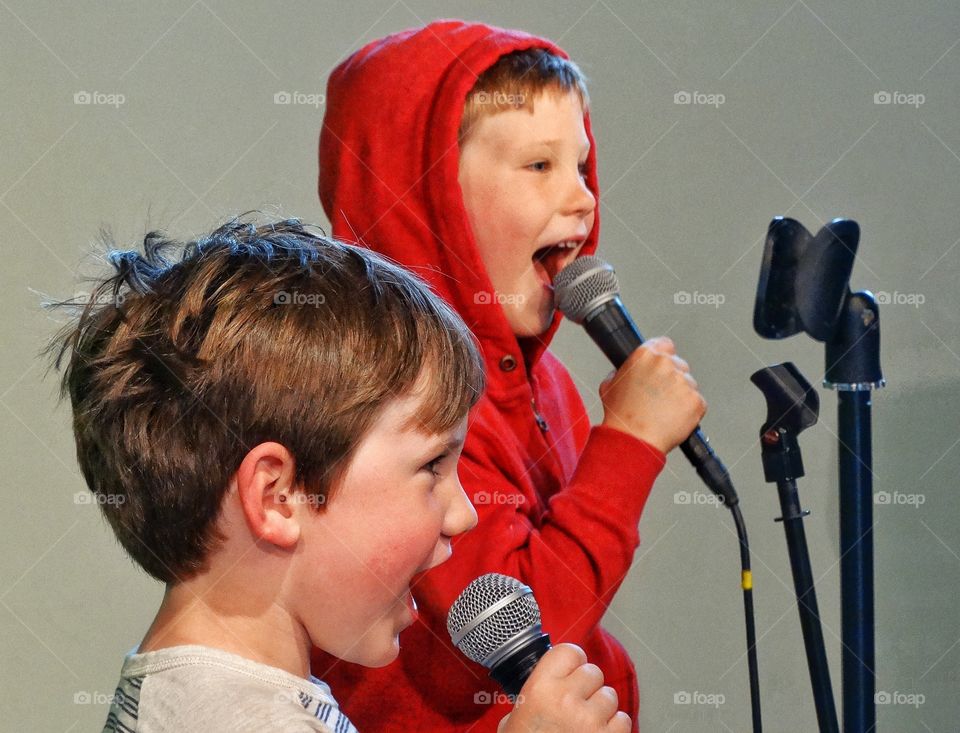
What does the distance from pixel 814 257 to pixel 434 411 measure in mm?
525

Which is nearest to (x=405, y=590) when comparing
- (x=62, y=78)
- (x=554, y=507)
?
(x=554, y=507)

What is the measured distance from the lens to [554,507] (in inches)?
39.0

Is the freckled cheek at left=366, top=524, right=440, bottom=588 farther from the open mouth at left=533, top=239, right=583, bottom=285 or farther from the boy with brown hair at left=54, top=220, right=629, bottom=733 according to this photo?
the open mouth at left=533, top=239, right=583, bottom=285

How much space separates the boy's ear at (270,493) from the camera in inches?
27.0

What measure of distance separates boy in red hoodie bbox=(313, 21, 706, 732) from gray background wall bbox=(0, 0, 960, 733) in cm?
58

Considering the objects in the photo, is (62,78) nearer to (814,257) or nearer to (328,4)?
(328,4)
